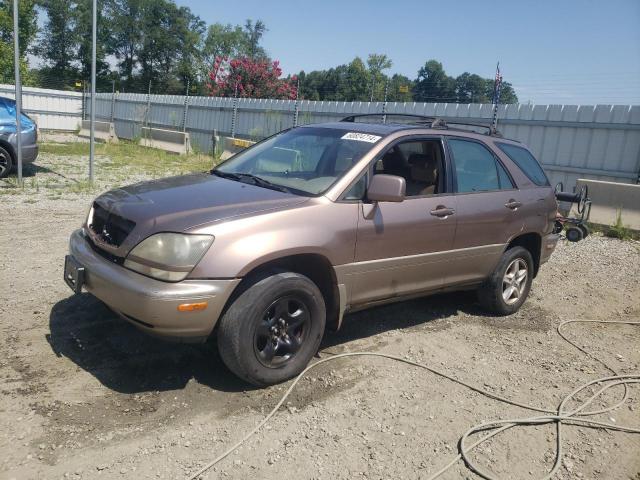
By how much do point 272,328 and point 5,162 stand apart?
9837mm

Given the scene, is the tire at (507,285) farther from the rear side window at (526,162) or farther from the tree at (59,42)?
the tree at (59,42)

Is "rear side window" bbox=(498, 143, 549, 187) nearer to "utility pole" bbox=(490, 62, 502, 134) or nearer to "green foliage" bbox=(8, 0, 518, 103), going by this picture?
"utility pole" bbox=(490, 62, 502, 134)

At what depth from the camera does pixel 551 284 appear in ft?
22.3

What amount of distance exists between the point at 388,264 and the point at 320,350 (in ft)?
2.89

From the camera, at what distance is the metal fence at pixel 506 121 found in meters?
10.1

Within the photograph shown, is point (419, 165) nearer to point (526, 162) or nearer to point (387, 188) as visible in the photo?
point (387, 188)

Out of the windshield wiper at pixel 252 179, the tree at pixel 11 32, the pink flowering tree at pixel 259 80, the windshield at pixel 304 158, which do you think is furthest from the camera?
the pink flowering tree at pixel 259 80

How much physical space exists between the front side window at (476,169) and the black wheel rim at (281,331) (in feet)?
6.29

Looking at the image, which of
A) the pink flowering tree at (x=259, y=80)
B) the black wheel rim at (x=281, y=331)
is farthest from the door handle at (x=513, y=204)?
the pink flowering tree at (x=259, y=80)

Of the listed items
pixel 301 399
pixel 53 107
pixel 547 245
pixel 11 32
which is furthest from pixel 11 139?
pixel 11 32

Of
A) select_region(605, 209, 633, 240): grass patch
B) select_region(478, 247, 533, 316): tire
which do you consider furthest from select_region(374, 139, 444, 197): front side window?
select_region(605, 209, 633, 240): grass patch

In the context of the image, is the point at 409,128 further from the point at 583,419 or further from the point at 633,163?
the point at 633,163

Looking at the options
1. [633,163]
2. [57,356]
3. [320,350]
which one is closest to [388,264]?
[320,350]

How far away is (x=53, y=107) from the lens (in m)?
26.0
